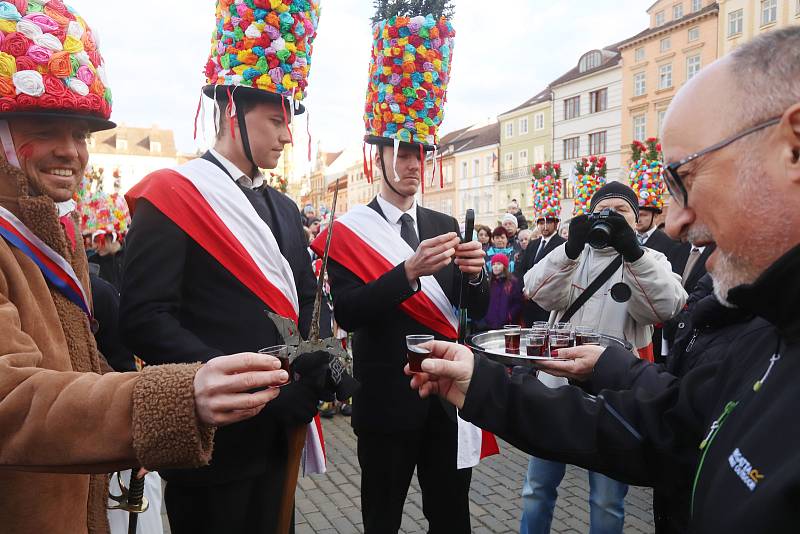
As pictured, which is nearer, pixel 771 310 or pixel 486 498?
pixel 771 310

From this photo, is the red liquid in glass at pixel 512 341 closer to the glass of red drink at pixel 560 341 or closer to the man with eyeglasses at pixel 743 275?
the glass of red drink at pixel 560 341

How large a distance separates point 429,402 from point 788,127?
2264 mm

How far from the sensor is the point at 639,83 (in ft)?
126

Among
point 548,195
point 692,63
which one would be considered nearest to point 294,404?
point 548,195

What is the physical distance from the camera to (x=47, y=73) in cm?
171

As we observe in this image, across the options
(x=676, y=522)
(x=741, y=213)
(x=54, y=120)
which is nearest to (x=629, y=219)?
(x=676, y=522)

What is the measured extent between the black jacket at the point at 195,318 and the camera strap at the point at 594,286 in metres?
2.20

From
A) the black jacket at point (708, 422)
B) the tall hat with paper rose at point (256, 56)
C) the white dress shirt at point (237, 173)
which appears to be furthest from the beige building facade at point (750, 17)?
the black jacket at point (708, 422)

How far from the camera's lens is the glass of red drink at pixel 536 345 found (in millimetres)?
2531

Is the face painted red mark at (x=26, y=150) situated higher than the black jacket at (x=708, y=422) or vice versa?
the face painted red mark at (x=26, y=150)

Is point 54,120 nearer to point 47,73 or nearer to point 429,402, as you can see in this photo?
point 47,73

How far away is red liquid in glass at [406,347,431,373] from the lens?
190 cm

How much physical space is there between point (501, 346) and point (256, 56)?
1.85 meters

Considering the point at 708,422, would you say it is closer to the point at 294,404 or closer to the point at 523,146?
the point at 294,404
